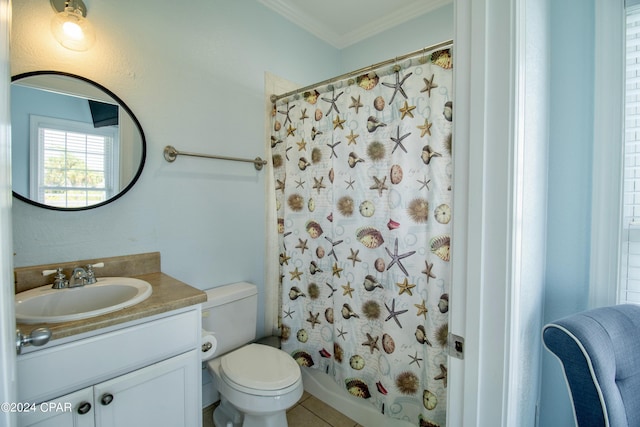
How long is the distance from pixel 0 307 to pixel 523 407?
1.28 meters

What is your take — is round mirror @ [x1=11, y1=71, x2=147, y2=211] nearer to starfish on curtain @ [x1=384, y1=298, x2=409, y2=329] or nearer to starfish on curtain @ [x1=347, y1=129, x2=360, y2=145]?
starfish on curtain @ [x1=347, y1=129, x2=360, y2=145]

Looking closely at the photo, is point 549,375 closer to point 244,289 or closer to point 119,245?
point 244,289

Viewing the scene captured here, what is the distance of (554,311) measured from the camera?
1079 mm

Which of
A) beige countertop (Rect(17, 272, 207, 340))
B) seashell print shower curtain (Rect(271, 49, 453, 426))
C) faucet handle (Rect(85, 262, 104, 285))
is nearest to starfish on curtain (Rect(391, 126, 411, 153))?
seashell print shower curtain (Rect(271, 49, 453, 426))

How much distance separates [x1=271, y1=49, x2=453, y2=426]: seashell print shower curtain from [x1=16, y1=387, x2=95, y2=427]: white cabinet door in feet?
3.82

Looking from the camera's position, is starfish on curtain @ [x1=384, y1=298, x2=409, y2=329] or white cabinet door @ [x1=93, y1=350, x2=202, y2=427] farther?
starfish on curtain @ [x1=384, y1=298, x2=409, y2=329]

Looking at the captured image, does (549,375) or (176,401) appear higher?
(549,375)

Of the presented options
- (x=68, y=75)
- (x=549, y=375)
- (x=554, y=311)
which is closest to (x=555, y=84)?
(x=554, y=311)

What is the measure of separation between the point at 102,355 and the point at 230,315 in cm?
77

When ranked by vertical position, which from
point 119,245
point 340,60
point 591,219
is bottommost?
point 119,245

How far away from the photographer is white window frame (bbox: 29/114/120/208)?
A: 1237 millimetres

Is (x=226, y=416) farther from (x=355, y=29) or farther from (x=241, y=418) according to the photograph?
(x=355, y=29)

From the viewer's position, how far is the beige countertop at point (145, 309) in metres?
0.88

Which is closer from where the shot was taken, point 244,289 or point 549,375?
point 549,375
